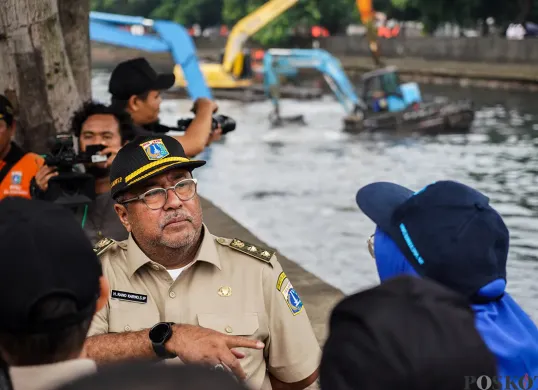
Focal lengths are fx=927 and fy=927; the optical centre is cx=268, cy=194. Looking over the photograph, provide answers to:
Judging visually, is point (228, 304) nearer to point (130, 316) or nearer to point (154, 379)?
point (130, 316)

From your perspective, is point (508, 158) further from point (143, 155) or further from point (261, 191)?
point (143, 155)

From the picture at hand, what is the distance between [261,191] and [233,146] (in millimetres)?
6196

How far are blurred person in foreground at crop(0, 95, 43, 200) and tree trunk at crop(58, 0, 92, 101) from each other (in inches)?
68.9

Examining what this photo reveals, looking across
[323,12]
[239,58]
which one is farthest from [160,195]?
[323,12]

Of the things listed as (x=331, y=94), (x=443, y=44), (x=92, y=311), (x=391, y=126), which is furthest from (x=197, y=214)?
(x=443, y=44)

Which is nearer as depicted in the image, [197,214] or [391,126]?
[197,214]

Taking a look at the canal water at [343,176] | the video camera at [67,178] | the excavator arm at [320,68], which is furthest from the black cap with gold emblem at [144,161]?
the excavator arm at [320,68]

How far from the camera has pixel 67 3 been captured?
6566 millimetres

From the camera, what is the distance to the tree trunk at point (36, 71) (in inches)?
224

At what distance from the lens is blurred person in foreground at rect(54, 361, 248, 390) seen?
126 cm

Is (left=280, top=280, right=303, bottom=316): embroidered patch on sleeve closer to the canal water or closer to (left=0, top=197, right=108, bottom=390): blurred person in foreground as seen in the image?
(left=0, top=197, right=108, bottom=390): blurred person in foreground

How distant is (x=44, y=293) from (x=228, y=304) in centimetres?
116

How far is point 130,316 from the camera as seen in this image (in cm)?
285

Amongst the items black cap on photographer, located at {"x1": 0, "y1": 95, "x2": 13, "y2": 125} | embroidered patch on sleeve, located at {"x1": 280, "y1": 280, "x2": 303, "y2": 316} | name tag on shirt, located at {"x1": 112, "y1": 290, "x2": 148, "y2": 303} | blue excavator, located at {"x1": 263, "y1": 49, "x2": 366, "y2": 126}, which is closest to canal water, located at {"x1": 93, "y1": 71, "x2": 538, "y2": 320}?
blue excavator, located at {"x1": 263, "y1": 49, "x2": 366, "y2": 126}
